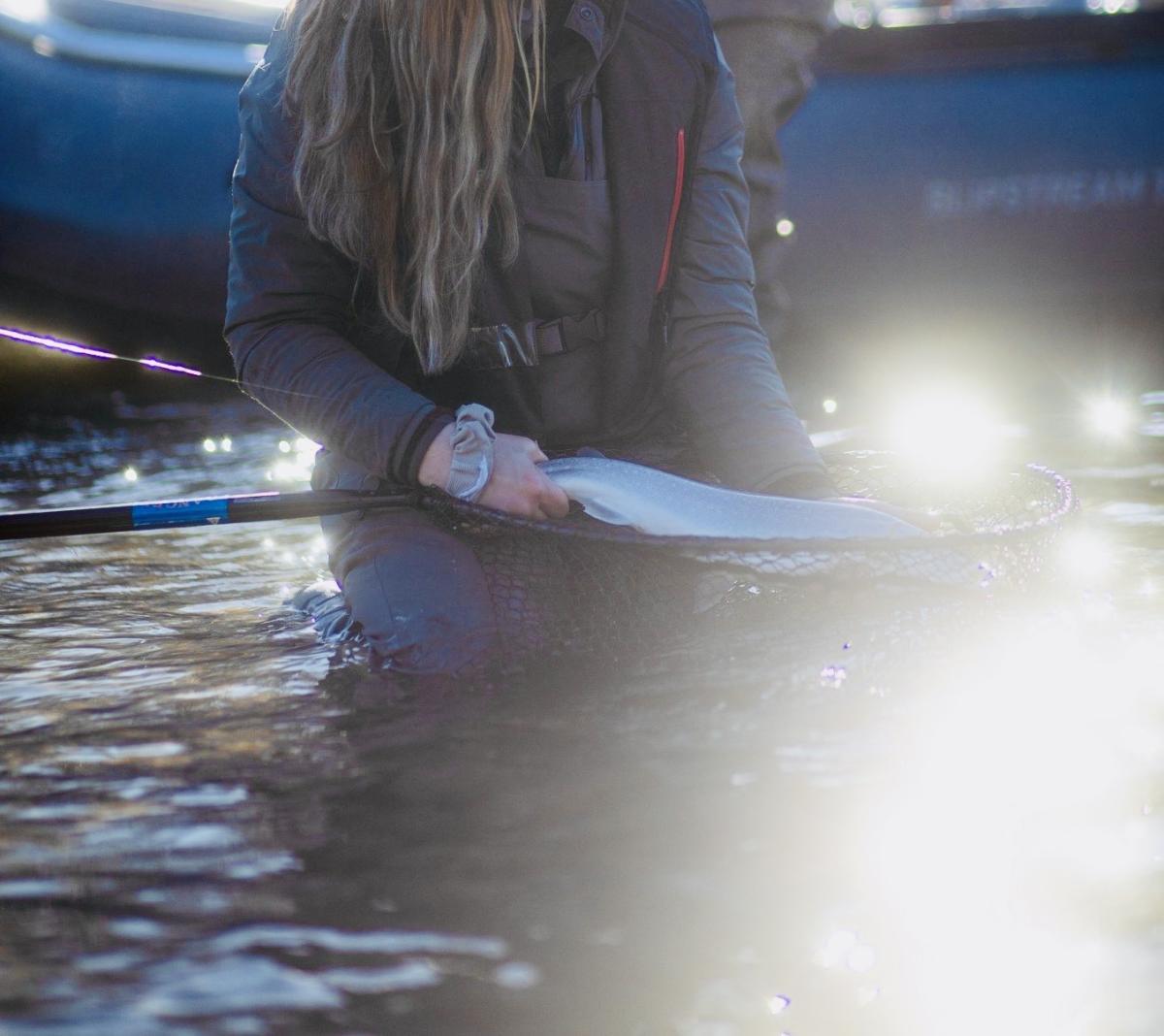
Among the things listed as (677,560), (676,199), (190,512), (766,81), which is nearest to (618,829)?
(677,560)

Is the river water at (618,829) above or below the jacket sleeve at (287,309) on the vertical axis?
below

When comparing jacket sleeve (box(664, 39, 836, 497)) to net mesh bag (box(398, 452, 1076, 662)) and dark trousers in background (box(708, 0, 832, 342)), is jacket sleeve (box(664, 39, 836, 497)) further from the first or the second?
dark trousers in background (box(708, 0, 832, 342))

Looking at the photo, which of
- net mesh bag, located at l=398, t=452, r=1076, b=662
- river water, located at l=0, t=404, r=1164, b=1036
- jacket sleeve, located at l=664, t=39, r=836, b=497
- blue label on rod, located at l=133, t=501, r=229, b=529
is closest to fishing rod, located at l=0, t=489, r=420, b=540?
blue label on rod, located at l=133, t=501, r=229, b=529

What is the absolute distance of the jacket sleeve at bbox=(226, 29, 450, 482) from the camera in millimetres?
1860

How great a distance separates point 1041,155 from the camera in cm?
457

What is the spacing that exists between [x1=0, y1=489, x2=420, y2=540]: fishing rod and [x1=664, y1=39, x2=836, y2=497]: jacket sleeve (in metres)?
0.50

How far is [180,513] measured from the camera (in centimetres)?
182

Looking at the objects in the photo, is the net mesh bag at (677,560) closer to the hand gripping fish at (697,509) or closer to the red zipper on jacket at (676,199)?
the hand gripping fish at (697,509)

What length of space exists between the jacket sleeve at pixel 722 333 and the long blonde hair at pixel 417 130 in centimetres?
33

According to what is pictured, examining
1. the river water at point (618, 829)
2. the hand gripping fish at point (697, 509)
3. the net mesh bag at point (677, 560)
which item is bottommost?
the river water at point (618, 829)

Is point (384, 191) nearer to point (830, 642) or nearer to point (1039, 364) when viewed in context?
point (830, 642)

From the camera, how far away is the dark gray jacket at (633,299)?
189 centimetres

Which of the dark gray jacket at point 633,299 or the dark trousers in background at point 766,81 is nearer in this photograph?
the dark gray jacket at point 633,299

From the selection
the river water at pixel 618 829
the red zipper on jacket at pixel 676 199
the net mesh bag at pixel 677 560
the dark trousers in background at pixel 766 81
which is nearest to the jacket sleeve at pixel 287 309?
the net mesh bag at pixel 677 560
